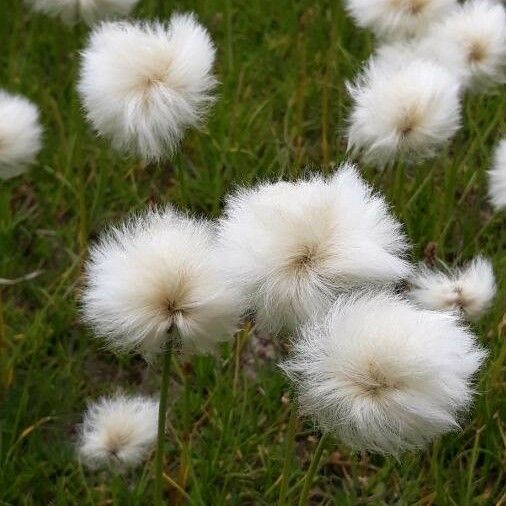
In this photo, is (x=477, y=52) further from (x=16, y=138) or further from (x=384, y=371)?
(x=384, y=371)

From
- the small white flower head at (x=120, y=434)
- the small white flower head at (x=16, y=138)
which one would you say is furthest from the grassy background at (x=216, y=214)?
the small white flower head at (x=16, y=138)

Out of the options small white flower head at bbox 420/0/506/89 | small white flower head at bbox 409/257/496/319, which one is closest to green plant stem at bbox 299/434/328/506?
small white flower head at bbox 409/257/496/319

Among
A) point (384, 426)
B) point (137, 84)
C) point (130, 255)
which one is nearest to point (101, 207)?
point (137, 84)

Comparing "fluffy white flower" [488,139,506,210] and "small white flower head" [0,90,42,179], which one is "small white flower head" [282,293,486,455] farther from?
"small white flower head" [0,90,42,179]

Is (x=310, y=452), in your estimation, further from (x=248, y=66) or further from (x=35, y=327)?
(x=248, y=66)

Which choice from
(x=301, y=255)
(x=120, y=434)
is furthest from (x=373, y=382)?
(x=120, y=434)

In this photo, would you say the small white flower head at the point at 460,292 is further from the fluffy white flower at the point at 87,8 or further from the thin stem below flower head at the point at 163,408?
the fluffy white flower at the point at 87,8
